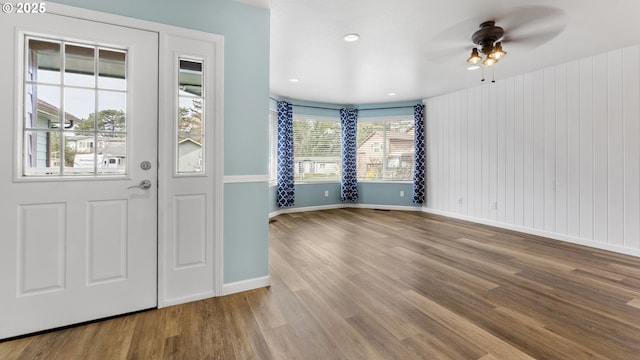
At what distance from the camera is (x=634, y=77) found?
10.7 ft

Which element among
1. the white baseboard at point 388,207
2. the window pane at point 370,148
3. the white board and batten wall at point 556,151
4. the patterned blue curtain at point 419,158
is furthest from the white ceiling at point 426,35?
the white baseboard at point 388,207

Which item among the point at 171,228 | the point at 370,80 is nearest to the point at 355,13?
→ the point at 370,80

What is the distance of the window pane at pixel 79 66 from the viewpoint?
6.04 ft

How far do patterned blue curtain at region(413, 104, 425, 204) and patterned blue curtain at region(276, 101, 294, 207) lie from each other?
2.77 metres

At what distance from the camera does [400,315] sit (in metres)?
1.97

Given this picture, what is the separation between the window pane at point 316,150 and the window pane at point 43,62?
4.45m

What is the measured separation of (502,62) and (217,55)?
3795mm

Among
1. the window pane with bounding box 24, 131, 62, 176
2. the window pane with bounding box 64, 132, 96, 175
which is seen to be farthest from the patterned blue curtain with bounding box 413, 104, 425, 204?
the window pane with bounding box 24, 131, 62, 176

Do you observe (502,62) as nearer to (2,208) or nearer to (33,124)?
(33,124)

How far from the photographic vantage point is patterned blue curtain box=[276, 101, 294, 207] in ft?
18.7

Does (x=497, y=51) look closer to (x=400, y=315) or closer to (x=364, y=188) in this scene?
(x=400, y=315)

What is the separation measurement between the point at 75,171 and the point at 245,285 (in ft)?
4.92

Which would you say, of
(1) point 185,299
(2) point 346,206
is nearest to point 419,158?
(2) point 346,206

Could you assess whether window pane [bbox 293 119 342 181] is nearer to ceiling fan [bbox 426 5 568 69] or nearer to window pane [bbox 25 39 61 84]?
ceiling fan [bbox 426 5 568 69]
